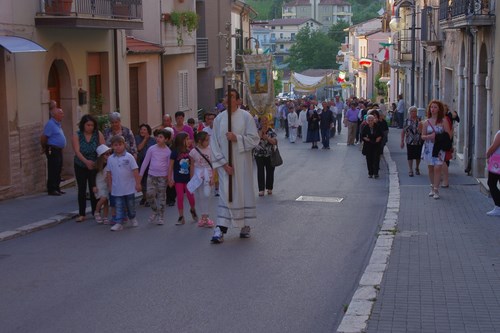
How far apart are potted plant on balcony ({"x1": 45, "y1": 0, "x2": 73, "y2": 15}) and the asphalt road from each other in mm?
5072

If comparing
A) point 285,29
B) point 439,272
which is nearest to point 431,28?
point 439,272

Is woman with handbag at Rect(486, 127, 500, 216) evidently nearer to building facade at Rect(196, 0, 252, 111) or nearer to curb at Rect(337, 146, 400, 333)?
curb at Rect(337, 146, 400, 333)

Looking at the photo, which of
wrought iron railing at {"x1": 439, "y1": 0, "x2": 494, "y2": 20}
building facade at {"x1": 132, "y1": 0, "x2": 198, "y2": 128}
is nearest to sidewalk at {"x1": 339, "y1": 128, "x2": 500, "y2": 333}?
wrought iron railing at {"x1": 439, "y1": 0, "x2": 494, "y2": 20}

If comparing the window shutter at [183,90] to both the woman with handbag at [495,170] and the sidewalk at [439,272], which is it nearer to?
the sidewalk at [439,272]

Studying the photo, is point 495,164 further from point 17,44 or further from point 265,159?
point 17,44

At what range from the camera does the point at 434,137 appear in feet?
55.1

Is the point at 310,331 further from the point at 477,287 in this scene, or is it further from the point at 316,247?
the point at 316,247

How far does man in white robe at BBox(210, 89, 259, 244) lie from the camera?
11883 millimetres

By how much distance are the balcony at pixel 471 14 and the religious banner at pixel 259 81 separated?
15116 millimetres

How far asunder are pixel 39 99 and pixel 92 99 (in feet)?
11.8

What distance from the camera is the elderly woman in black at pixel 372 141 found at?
21.2 meters

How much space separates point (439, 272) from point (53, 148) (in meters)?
9.72

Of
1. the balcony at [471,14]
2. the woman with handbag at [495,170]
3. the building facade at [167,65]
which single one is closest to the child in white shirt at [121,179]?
the woman with handbag at [495,170]

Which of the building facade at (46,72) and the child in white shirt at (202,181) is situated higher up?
the building facade at (46,72)
